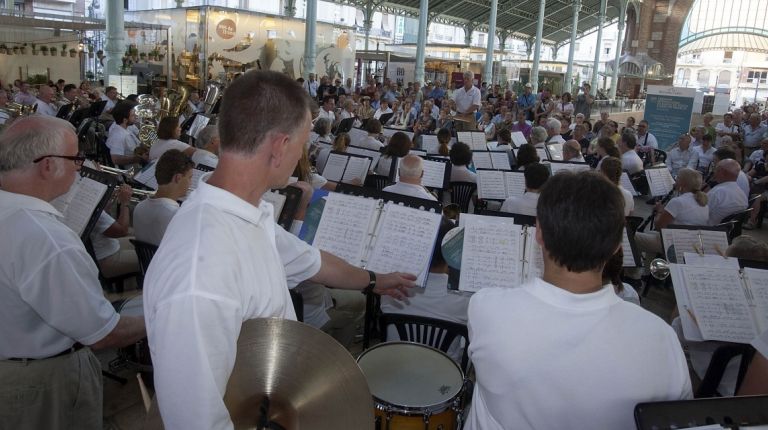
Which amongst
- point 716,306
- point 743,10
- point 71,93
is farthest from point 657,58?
point 716,306

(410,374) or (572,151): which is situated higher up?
(572,151)

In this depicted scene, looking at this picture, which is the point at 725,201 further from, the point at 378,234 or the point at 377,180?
the point at 378,234

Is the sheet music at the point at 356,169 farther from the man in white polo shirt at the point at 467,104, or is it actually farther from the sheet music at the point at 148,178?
the man in white polo shirt at the point at 467,104

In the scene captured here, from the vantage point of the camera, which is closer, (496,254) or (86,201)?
(496,254)

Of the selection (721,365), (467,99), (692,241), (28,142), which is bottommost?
(721,365)

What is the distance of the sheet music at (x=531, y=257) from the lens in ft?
9.58

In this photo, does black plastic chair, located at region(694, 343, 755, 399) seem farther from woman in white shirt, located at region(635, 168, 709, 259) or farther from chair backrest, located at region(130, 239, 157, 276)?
chair backrest, located at region(130, 239, 157, 276)

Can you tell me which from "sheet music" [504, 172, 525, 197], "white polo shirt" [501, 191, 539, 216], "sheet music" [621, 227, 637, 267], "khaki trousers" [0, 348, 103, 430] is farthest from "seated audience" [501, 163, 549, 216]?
"khaki trousers" [0, 348, 103, 430]

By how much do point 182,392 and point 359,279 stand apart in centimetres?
131

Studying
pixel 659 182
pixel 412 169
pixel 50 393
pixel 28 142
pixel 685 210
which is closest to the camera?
pixel 50 393

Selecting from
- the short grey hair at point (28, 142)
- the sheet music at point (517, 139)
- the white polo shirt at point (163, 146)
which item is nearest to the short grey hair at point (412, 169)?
the short grey hair at point (28, 142)

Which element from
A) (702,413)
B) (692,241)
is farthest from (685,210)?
(702,413)

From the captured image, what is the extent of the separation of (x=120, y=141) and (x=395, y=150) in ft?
13.2

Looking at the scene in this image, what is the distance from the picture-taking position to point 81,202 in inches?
137
